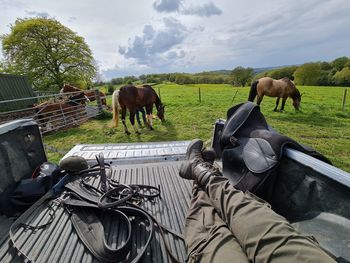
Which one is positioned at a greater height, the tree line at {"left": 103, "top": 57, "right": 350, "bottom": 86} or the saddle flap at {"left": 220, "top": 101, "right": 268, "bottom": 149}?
the saddle flap at {"left": 220, "top": 101, "right": 268, "bottom": 149}

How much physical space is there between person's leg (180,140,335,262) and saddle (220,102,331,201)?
0.65ft

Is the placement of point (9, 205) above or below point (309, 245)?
below

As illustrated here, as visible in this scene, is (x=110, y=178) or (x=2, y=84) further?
(x=2, y=84)

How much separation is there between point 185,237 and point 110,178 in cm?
122

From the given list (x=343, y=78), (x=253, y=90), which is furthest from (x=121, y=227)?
(x=343, y=78)

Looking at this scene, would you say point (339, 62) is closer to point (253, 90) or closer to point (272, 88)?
point (272, 88)

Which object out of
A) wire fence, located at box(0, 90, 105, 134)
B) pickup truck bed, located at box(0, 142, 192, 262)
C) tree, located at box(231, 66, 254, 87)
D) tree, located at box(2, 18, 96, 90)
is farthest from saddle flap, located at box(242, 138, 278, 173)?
tree, located at box(231, 66, 254, 87)

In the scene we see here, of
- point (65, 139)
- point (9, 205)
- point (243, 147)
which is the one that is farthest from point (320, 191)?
point (65, 139)

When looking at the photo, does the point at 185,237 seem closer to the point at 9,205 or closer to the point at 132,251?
the point at 132,251

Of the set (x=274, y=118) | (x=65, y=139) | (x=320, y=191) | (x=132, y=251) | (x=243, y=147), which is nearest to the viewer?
(x=320, y=191)

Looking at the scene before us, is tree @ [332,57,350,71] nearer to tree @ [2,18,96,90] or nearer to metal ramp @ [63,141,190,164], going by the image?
tree @ [2,18,96,90]

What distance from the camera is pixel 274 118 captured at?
8016 mm

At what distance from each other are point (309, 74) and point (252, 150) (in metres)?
39.1

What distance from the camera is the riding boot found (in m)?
1.84
